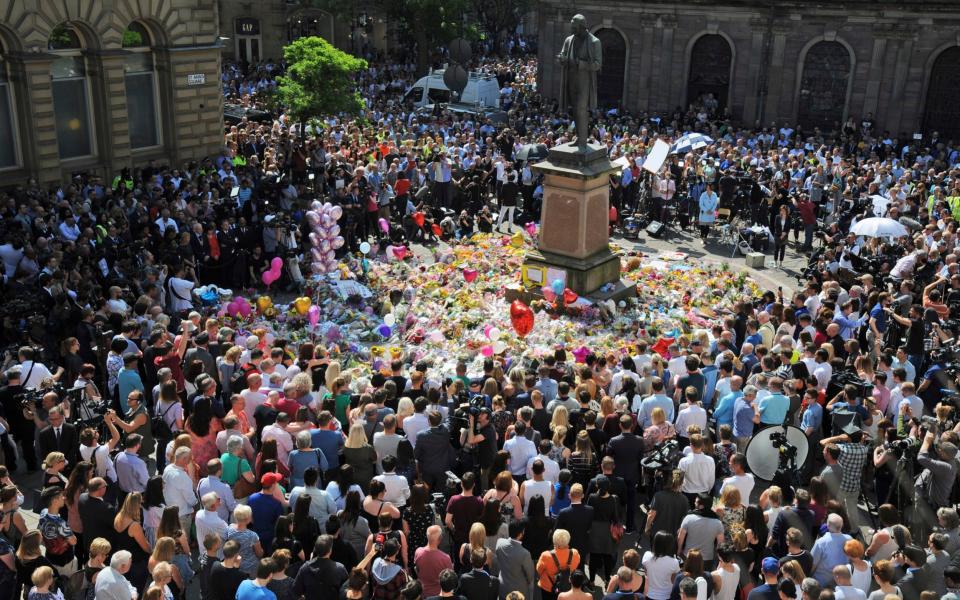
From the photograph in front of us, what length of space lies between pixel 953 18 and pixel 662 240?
58.4 feet

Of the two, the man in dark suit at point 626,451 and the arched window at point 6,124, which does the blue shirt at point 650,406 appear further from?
the arched window at point 6,124

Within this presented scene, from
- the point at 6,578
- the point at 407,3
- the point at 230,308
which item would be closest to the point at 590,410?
the point at 6,578

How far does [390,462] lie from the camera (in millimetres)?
9742

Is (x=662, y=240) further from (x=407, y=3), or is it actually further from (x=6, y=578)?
(x=407, y=3)

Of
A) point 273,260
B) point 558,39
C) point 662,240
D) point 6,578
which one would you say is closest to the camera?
point 6,578

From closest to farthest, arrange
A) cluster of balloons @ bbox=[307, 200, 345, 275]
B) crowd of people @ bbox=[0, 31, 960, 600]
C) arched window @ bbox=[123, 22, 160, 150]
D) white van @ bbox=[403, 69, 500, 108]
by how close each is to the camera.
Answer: crowd of people @ bbox=[0, 31, 960, 600] < cluster of balloons @ bbox=[307, 200, 345, 275] < arched window @ bbox=[123, 22, 160, 150] < white van @ bbox=[403, 69, 500, 108]

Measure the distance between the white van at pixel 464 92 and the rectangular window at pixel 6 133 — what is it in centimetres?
2054

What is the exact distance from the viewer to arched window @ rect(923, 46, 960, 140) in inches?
1404

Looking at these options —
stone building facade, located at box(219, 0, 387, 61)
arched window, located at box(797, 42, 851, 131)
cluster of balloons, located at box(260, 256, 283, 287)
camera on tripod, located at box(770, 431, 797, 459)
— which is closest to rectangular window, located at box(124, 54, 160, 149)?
cluster of balloons, located at box(260, 256, 283, 287)

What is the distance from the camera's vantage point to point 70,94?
969 inches

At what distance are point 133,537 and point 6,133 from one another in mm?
17327

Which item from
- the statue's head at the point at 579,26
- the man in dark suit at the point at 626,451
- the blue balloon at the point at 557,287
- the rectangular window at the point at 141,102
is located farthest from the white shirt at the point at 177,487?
the rectangular window at the point at 141,102

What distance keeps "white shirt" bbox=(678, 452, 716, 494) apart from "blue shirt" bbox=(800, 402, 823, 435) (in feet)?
7.01

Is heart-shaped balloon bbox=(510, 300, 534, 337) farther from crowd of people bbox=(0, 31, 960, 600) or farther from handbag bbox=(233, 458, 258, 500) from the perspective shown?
handbag bbox=(233, 458, 258, 500)
